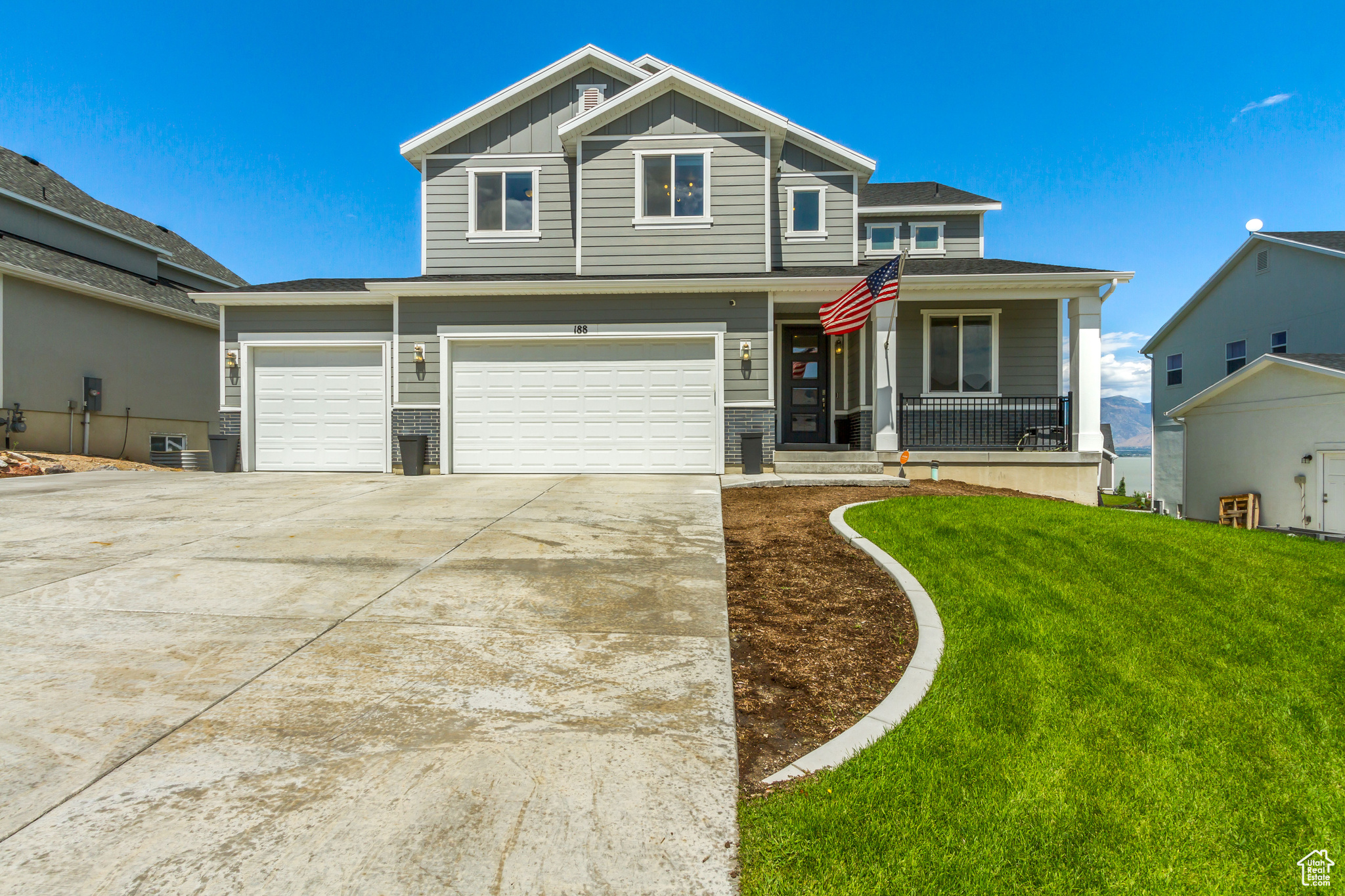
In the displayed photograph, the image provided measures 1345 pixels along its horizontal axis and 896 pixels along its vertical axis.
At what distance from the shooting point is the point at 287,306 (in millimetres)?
11750

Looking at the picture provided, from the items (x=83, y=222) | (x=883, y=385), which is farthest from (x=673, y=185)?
(x=83, y=222)

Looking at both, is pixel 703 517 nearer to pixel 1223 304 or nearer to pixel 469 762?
pixel 469 762

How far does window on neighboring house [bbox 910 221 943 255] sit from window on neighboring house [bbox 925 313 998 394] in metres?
3.82

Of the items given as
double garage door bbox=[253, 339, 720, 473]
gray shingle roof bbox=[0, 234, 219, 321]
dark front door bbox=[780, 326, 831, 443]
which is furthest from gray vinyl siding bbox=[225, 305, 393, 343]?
dark front door bbox=[780, 326, 831, 443]

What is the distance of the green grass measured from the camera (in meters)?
1.92

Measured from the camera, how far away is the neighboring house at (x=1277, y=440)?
11.9 m

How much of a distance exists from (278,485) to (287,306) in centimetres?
422

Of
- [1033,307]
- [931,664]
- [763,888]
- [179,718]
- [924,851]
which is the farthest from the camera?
[1033,307]

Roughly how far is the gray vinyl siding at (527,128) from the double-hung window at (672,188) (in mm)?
2046

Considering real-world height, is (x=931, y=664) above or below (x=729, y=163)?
below

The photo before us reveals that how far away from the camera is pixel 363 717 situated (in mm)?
2600

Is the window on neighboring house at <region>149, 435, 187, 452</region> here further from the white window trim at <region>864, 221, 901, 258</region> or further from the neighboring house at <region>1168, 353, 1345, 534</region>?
the neighboring house at <region>1168, 353, 1345, 534</region>

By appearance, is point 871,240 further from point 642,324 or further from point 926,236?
point 642,324

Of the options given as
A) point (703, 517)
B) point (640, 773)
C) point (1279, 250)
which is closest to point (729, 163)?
point (703, 517)
